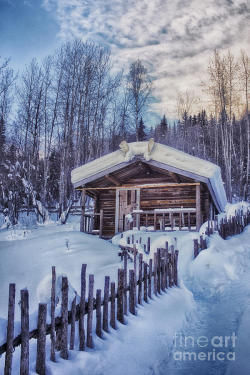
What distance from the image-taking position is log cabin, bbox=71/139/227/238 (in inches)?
553

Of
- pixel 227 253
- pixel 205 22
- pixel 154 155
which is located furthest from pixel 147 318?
pixel 205 22

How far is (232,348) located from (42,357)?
257 centimetres

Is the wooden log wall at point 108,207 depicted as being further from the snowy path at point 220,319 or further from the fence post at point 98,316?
the fence post at point 98,316

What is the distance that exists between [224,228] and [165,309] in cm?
764

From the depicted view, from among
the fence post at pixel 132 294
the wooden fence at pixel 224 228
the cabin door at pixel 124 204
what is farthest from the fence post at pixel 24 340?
the cabin door at pixel 124 204

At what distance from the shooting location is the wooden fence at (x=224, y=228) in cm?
995

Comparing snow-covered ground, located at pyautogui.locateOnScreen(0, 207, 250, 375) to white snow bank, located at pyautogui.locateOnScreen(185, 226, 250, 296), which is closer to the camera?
snow-covered ground, located at pyautogui.locateOnScreen(0, 207, 250, 375)

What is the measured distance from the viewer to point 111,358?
357 cm

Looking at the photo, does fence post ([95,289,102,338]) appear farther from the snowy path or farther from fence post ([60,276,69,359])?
the snowy path

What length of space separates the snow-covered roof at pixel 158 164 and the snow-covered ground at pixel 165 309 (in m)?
3.12

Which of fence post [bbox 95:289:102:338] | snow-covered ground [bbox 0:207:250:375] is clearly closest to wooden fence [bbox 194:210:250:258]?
snow-covered ground [bbox 0:207:250:375]

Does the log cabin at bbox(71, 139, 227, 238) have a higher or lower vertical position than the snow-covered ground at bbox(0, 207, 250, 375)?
higher

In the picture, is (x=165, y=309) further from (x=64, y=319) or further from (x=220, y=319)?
(x=64, y=319)

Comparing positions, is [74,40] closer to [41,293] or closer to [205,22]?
[205,22]
